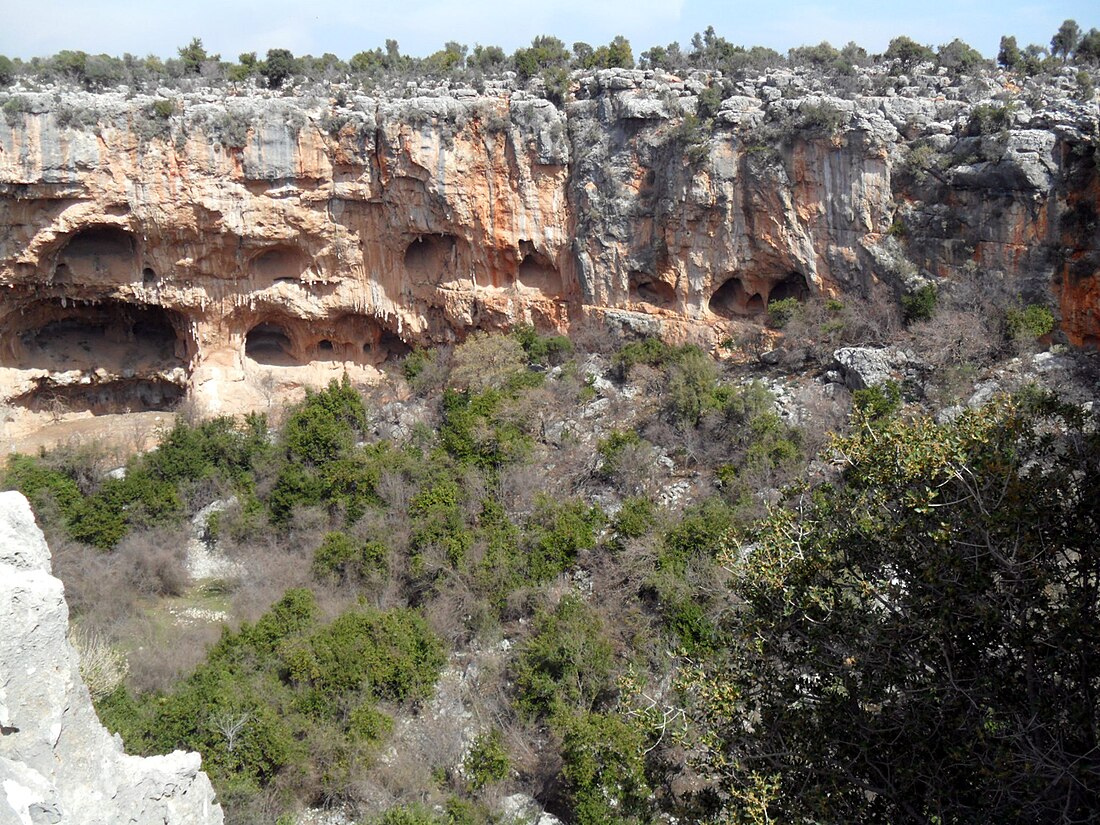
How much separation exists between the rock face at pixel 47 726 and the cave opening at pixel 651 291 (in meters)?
15.8

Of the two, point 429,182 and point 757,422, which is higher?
point 429,182

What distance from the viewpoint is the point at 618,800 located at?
9.70 m

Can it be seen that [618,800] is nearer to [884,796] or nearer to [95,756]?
[884,796]

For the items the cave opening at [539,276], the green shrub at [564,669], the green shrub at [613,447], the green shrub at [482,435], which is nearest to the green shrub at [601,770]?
the green shrub at [564,669]

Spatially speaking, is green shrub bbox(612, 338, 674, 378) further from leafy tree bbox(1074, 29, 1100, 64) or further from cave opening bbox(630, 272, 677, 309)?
leafy tree bbox(1074, 29, 1100, 64)

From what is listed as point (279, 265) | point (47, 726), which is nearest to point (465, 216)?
point (279, 265)

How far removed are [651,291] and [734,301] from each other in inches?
73.0

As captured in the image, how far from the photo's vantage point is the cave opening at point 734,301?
20516mm

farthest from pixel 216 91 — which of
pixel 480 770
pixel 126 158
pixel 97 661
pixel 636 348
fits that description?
pixel 480 770

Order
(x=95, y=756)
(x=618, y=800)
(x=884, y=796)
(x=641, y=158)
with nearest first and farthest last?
(x=95, y=756) < (x=884, y=796) < (x=618, y=800) < (x=641, y=158)

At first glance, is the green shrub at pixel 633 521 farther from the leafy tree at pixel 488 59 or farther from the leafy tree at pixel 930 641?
the leafy tree at pixel 488 59

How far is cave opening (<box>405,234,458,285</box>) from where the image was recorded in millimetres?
21562

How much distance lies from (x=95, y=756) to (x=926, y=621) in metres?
5.51

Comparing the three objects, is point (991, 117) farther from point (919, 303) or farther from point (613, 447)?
point (613, 447)
